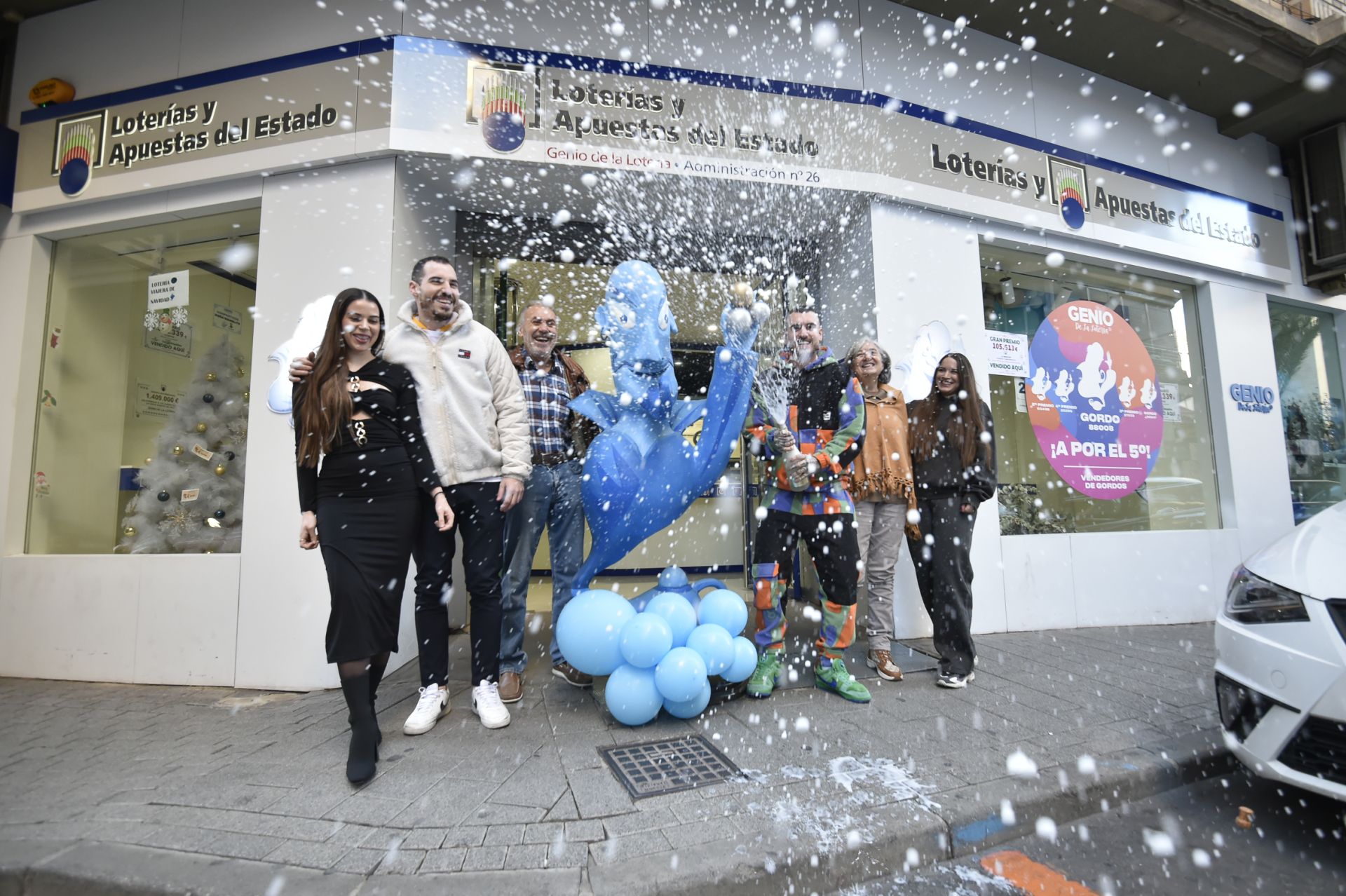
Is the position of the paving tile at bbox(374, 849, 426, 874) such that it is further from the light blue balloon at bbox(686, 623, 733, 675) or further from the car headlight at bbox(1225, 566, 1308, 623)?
the car headlight at bbox(1225, 566, 1308, 623)

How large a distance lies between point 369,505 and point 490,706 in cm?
116

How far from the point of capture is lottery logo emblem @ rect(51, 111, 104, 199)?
4.54m

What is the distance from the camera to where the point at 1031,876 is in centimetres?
195

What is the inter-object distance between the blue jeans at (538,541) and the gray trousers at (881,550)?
1.84 metres

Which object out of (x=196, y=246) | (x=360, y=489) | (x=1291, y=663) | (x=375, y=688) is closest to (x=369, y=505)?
(x=360, y=489)

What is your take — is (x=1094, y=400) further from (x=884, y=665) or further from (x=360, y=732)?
(x=360, y=732)

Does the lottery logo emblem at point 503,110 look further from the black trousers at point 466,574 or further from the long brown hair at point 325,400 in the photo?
the black trousers at point 466,574

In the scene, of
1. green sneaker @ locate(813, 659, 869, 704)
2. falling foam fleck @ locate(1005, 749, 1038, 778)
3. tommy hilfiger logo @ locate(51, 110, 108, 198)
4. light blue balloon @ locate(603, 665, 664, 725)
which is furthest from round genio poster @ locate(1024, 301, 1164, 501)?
tommy hilfiger logo @ locate(51, 110, 108, 198)

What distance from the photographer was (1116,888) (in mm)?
1874

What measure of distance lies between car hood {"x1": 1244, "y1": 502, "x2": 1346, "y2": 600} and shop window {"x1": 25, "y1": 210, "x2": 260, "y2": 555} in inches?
229

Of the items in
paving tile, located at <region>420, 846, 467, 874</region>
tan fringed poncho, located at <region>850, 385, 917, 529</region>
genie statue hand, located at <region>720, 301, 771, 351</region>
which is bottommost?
paving tile, located at <region>420, 846, 467, 874</region>

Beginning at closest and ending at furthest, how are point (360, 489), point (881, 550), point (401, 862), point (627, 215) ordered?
point (401, 862)
point (360, 489)
point (881, 550)
point (627, 215)

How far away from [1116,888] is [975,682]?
1815 mm

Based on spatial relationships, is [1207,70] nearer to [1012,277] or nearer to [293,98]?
[1012,277]
